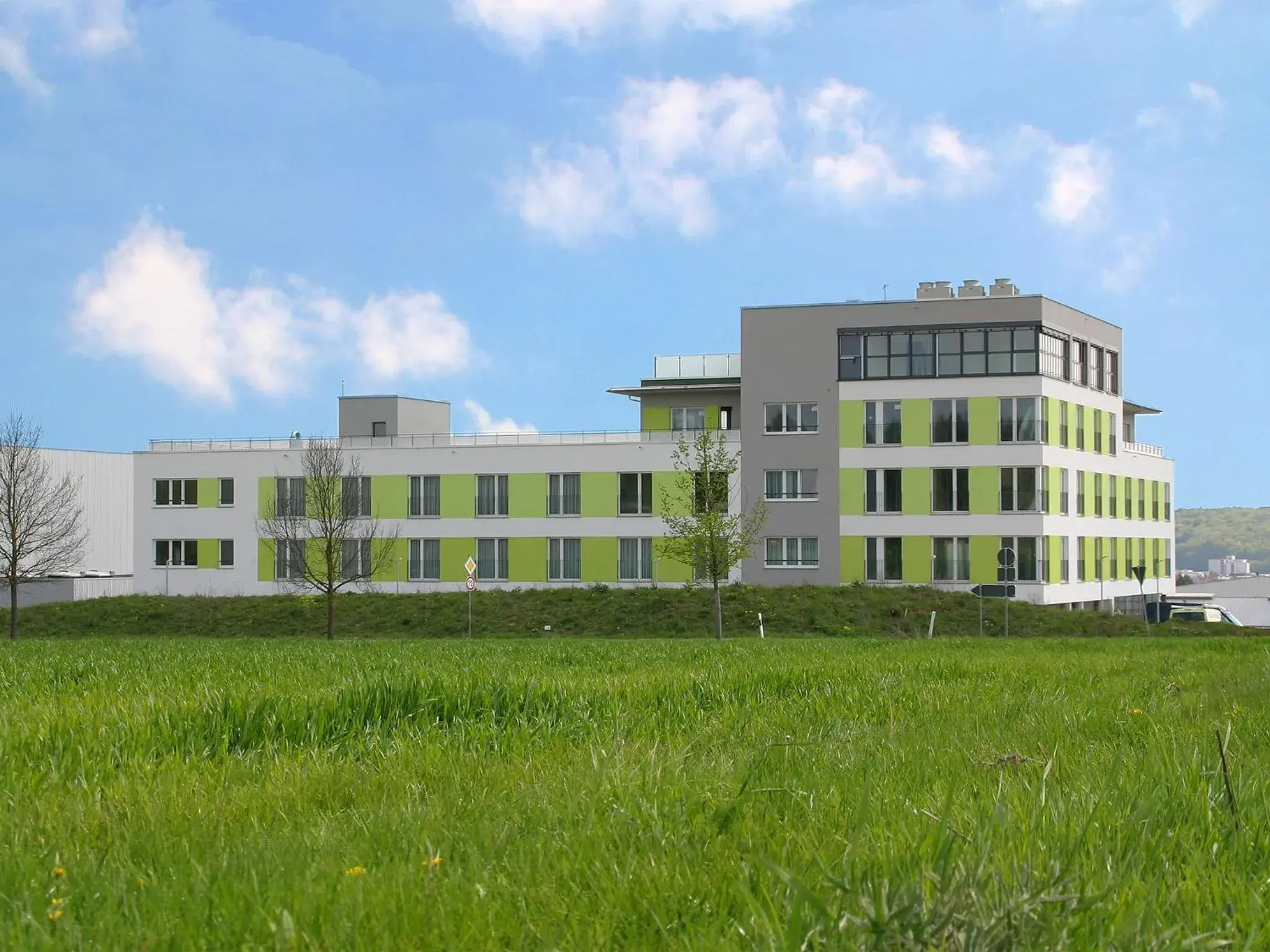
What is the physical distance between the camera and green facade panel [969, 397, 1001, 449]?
5878 centimetres

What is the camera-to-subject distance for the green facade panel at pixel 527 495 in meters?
63.2

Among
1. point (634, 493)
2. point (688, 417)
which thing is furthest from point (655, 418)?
point (634, 493)

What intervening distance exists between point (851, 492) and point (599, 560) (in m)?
12.8

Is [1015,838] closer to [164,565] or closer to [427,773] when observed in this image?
[427,773]

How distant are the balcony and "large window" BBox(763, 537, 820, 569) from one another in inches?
406

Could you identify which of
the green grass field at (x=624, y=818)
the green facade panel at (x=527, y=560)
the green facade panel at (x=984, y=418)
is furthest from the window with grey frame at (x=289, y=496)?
the green grass field at (x=624, y=818)

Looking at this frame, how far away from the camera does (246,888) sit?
10.8 ft

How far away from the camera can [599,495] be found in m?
62.5

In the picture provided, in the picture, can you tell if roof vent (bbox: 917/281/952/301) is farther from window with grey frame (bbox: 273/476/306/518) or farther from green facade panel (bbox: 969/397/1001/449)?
window with grey frame (bbox: 273/476/306/518)

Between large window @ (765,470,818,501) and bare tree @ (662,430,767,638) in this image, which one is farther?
large window @ (765,470,818,501)

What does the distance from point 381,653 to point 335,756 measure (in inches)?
→ 359

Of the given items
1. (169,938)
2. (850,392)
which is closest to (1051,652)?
(169,938)

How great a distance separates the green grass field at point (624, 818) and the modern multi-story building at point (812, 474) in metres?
51.2

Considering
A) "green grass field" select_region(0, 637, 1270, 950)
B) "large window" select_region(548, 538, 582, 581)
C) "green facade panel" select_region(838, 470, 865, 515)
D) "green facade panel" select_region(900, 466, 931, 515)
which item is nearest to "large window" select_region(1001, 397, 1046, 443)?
"green facade panel" select_region(900, 466, 931, 515)
